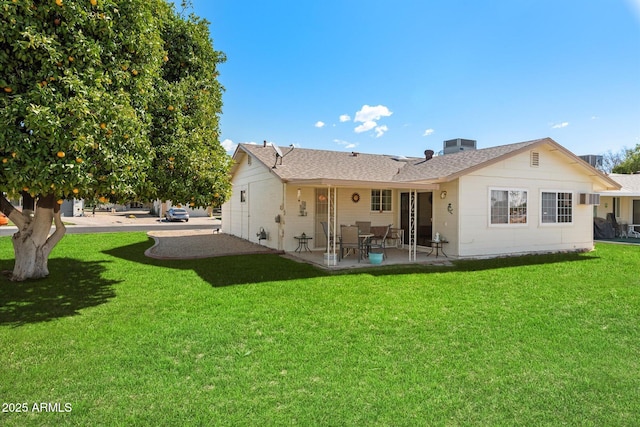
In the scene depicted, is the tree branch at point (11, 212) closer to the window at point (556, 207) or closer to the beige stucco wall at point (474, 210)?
the beige stucco wall at point (474, 210)

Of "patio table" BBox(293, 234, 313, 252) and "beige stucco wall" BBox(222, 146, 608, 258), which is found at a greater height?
"beige stucco wall" BBox(222, 146, 608, 258)

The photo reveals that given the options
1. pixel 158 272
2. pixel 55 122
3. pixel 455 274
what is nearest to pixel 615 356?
pixel 455 274

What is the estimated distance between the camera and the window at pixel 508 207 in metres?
12.7

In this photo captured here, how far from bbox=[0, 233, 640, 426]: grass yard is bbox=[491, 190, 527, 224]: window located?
4510 millimetres

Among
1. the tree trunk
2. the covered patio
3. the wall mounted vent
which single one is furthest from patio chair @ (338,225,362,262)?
the wall mounted vent

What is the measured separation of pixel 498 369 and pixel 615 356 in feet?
5.47

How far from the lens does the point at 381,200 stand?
14719 mm

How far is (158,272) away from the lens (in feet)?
30.8

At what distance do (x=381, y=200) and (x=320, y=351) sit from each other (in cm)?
1083

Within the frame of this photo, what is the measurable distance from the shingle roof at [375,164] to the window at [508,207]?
1.37 metres

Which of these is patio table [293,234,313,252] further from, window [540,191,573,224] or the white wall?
window [540,191,573,224]

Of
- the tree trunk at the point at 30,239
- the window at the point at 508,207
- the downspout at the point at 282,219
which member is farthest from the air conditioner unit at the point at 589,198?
the tree trunk at the point at 30,239

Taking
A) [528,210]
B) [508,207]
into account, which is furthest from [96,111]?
[528,210]

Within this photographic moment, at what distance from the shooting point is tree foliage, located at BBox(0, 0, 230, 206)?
201 inches
